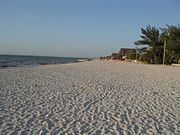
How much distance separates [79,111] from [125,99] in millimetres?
2430

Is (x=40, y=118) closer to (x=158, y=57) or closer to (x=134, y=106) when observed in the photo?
(x=134, y=106)

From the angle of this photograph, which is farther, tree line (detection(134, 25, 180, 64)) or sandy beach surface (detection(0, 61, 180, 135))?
tree line (detection(134, 25, 180, 64))

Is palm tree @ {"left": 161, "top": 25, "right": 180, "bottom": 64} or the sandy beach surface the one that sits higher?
palm tree @ {"left": 161, "top": 25, "right": 180, "bottom": 64}

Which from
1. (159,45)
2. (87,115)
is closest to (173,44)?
(159,45)

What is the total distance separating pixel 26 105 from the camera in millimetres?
6949

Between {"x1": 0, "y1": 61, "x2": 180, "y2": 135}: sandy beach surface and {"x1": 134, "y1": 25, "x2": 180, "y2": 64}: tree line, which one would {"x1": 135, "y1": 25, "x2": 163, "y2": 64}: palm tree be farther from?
{"x1": 0, "y1": 61, "x2": 180, "y2": 135}: sandy beach surface

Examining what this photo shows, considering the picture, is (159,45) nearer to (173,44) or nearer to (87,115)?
(173,44)

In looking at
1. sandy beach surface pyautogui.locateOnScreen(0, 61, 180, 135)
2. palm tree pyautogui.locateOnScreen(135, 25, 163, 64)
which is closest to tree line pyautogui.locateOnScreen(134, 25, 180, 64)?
palm tree pyautogui.locateOnScreen(135, 25, 163, 64)

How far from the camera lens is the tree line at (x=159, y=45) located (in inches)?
1886

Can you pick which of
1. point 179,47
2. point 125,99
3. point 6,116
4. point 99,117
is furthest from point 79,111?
point 179,47

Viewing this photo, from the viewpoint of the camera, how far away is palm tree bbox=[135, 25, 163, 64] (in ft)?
181

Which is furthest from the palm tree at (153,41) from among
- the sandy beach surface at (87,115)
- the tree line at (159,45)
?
the sandy beach surface at (87,115)

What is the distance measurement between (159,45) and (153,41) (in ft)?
5.43

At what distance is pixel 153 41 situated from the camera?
55.8m
